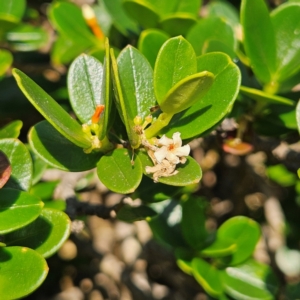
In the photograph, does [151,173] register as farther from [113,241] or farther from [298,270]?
[113,241]

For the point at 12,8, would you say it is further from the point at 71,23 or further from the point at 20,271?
the point at 20,271

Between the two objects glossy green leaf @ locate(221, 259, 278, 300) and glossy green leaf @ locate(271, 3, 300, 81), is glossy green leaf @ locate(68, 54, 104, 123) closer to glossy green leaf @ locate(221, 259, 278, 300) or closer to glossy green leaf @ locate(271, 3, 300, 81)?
glossy green leaf @ locate(271, 3, 300, 81)

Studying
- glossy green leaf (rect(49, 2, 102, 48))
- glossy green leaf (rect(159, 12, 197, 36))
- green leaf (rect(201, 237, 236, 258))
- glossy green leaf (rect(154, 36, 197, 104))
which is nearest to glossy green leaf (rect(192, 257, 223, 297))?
green leaf (rect(201, 237, 236, 258))

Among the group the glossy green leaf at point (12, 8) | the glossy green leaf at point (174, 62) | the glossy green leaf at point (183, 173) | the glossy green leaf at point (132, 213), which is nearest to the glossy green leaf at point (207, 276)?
the glossy green leaf at point (132, 213)

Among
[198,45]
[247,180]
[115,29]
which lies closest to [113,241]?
[247,180]

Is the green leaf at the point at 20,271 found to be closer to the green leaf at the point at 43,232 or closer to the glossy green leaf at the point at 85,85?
the green leaf at the point at 43,232
